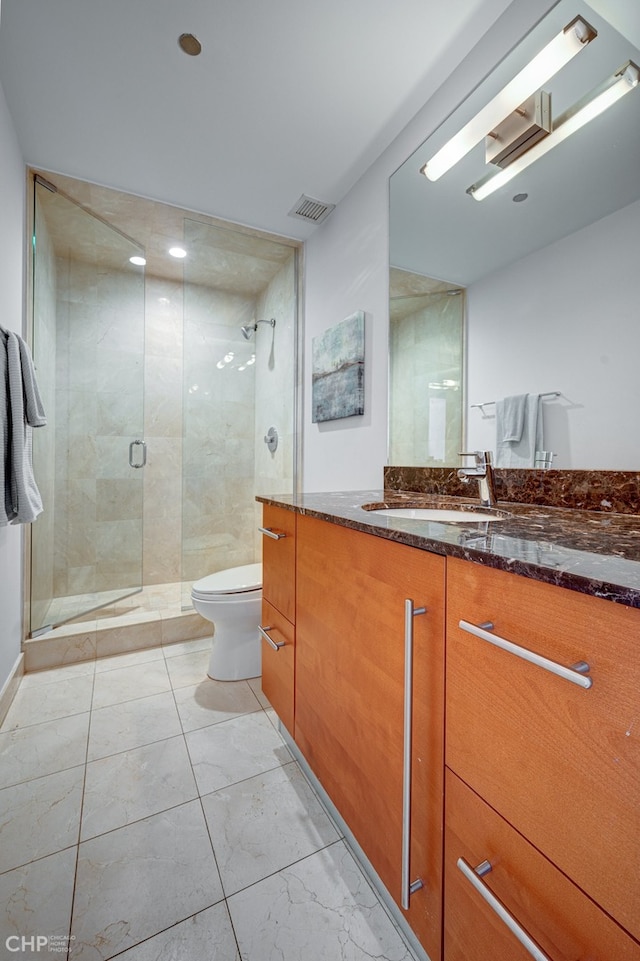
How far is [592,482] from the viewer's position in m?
1.10

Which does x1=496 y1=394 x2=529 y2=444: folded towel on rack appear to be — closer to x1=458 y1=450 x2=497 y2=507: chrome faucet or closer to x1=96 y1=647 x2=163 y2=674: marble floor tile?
x1=458 y1=450 x2=497 y2=507: chrome faucet

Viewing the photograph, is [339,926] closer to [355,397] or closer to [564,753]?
[564,753]

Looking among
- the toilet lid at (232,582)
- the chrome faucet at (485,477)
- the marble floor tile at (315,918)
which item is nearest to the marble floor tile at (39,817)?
the marble floor tile at (315,918)

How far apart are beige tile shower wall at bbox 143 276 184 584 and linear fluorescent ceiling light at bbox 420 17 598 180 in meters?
2.07

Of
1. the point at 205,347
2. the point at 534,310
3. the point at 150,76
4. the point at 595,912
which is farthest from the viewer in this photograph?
the point at 205,347

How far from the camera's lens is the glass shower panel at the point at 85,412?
2266 millimetres

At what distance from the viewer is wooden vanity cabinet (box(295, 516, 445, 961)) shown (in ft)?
2.37

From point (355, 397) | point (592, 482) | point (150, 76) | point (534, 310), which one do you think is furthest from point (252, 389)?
point (592, 482)

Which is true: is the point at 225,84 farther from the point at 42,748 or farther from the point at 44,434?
the point at 42,748

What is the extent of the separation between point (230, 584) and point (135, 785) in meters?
0.82

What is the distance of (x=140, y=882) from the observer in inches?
39.8

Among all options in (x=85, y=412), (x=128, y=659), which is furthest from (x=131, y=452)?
(x=128, y=659)

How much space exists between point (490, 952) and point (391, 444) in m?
1.50

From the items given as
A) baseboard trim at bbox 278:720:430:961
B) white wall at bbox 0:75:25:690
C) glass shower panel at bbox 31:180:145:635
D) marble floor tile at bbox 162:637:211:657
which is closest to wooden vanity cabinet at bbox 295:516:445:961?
baseboard trim at bbox 278:720:430:961
